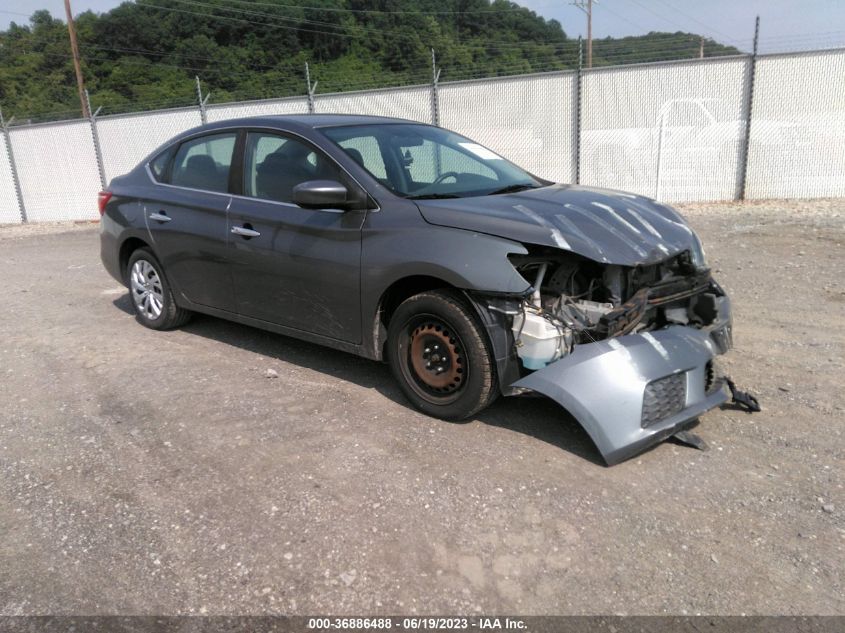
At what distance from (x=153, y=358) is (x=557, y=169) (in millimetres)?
9806

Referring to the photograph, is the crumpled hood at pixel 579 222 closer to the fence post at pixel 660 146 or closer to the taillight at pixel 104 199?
the taillight at pixel 104 199

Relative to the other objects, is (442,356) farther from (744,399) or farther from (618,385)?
(744,399)

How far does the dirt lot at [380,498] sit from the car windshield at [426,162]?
1364mm

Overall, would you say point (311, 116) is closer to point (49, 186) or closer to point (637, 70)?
point (637, 70)

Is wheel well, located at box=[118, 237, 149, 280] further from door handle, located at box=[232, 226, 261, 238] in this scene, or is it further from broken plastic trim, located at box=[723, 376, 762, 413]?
broken plastic trim, located at box=[723, 376, 762, 413]

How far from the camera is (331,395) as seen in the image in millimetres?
4426

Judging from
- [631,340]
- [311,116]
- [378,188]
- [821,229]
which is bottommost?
[821,229]

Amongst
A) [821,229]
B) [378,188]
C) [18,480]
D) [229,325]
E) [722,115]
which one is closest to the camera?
[18,480]

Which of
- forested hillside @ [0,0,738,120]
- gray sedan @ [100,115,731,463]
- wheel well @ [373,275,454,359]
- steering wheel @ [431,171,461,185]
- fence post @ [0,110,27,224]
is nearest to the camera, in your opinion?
gray sedan @ [100,115,731,463]

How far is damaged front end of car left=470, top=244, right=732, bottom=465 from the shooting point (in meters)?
3.34

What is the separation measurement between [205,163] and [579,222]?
3.03 meters

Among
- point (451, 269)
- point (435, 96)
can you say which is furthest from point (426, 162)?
point (435, 96)

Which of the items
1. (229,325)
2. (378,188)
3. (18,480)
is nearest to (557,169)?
(229,325)

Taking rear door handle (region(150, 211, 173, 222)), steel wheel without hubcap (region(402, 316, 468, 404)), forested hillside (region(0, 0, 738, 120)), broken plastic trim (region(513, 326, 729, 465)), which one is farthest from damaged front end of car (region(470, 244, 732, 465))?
forested hillside (region(0, 0, 738, 120))
